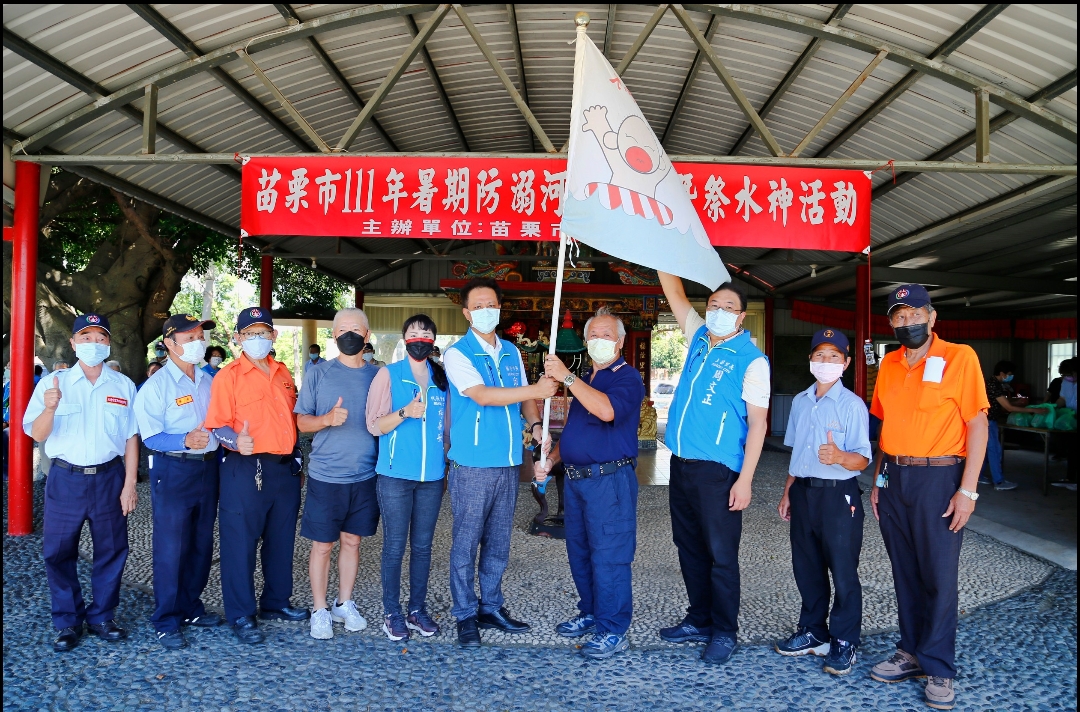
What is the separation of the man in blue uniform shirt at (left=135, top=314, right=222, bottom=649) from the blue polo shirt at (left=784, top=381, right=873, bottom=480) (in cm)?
262

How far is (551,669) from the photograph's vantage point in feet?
9.02

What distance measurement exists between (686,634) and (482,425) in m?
1.36

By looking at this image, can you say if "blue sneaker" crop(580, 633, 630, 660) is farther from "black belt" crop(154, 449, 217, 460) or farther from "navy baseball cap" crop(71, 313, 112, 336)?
"navy baseball cap" crop(71, 313, 112, 336)

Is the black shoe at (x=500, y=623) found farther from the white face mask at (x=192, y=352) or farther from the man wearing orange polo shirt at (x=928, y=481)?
the white face mask at (x=192, y=352)

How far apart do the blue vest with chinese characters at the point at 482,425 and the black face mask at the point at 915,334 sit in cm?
163

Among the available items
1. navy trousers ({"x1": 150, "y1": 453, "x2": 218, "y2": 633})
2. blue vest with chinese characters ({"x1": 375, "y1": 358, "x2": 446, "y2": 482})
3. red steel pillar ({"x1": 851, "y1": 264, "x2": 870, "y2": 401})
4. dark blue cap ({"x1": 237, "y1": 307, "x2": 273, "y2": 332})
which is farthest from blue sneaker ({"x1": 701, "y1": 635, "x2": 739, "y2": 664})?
red steel pillar ({"x1": 851, "y1": 264, "x2": 870, "y2": 401})

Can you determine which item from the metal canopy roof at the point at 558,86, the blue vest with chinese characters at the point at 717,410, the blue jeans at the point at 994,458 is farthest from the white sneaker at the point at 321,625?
the blue jeans at the point at 994,458

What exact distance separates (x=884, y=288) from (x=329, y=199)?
10869mm

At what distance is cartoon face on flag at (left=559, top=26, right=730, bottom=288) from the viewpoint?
2699 millimetres

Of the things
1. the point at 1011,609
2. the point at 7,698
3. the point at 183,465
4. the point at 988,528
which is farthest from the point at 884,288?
the point at 7,698

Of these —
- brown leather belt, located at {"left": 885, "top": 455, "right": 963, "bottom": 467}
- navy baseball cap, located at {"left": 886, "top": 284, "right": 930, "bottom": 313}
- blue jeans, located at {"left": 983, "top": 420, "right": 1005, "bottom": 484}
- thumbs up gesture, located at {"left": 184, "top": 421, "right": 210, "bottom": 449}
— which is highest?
navy baseball cap, located at {"left": 886, "top": 284, "right": 930, "bottom": 313}

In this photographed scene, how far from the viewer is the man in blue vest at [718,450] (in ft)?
8.96

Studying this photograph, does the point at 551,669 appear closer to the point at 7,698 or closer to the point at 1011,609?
the point at 7,698

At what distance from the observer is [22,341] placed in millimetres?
4695
